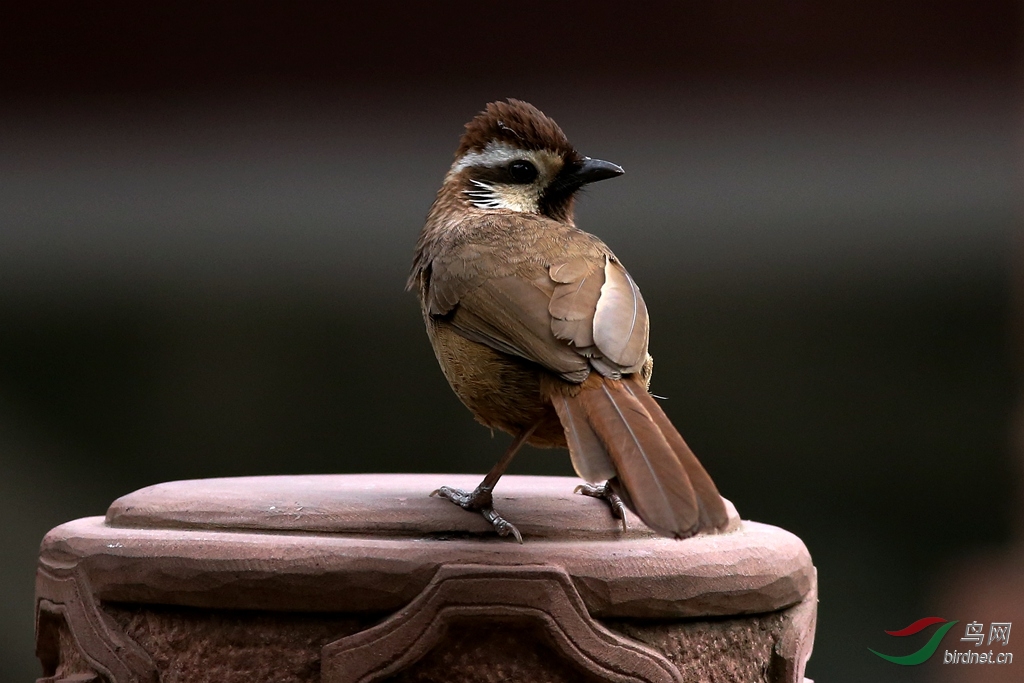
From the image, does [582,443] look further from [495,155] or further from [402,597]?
[495,155]

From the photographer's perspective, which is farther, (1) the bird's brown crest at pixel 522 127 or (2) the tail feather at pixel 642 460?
(1) the bird's brown crest at pixel 522 127

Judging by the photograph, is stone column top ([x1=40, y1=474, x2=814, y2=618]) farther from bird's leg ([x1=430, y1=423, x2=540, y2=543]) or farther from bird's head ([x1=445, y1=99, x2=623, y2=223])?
bird's head ([x1=445, y1=99, x2=623, y2=223])

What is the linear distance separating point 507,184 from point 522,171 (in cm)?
6

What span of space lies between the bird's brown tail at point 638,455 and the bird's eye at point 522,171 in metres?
0.99

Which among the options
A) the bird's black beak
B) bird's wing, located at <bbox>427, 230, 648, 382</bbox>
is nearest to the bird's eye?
the bird's black beak

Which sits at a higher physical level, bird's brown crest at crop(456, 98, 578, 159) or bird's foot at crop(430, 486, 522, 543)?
bird's brown crest at crop(456, 98, 578, 159)

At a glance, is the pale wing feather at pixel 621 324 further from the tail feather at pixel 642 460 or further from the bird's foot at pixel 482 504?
the bird's foot at pixel 482 504

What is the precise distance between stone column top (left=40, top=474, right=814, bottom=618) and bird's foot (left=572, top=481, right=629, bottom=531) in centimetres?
3

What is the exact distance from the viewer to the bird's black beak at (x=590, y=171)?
3.15 m

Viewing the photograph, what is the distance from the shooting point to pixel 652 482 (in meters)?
2.13

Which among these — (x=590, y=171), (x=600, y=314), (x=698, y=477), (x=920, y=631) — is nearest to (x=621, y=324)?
(x=600, y=314)

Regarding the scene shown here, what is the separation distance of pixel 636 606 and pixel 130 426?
3919mm

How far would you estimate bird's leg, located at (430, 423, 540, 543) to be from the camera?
2.46 meters

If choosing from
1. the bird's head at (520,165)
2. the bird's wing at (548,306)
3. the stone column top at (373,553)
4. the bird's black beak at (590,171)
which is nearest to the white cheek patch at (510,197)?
the bird's head at (520,165)
